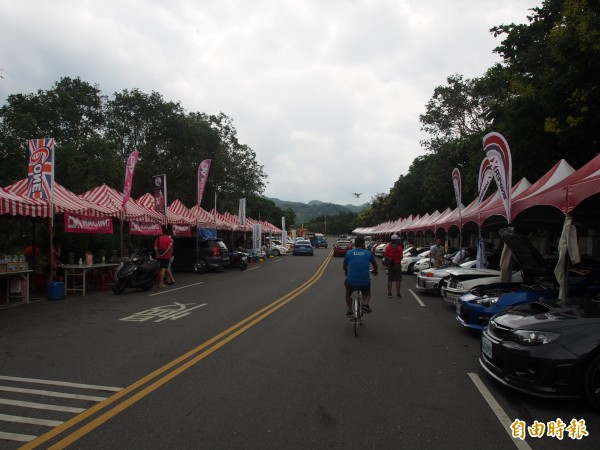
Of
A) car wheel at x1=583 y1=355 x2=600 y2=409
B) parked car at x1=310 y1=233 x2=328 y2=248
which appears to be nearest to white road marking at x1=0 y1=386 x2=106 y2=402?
car wheel at x1=583 y1=355 x2=600 y2=409

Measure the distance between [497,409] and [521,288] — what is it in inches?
192

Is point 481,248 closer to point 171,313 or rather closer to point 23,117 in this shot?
point 171,313

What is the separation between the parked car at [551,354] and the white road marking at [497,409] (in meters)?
0.20

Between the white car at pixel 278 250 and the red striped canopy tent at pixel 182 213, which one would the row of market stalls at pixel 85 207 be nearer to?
the red striped canopy tent at pixel 182 213

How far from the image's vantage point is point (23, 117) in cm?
2886

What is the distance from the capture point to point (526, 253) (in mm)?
8086

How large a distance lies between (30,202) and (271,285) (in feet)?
26.7

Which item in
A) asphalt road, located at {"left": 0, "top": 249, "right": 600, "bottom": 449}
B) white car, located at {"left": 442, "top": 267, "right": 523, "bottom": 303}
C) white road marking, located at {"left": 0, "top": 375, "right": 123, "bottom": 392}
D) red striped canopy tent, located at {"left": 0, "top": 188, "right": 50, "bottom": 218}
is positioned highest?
red striped canopy tent, located at {"left": 0, "top": 188, "right": 50, "bottom": 218}

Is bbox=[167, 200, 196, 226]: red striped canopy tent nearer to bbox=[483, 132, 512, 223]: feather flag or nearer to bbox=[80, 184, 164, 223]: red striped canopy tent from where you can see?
bbox=[80, 184, 164, 223]: red striped canopy tent

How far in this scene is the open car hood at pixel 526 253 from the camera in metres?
8.02

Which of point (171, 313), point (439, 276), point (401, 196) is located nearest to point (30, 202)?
point (171, 313)

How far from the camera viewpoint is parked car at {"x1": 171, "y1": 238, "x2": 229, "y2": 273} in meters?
21.8

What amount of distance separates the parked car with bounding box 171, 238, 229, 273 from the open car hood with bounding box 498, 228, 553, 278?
15835mm

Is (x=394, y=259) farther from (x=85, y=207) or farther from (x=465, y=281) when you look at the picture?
(x=85, y=207)
